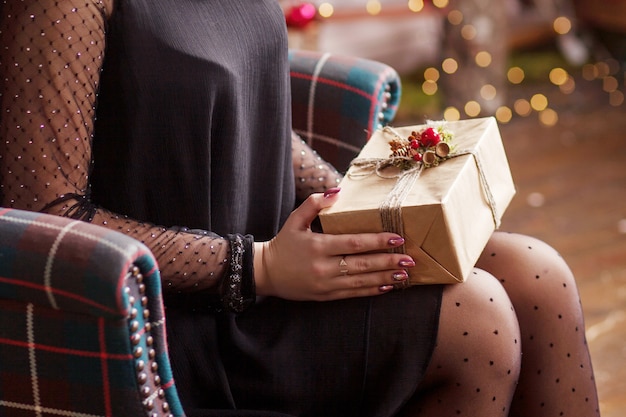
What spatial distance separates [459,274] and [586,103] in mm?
2944

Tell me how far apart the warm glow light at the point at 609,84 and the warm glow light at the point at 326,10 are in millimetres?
1323

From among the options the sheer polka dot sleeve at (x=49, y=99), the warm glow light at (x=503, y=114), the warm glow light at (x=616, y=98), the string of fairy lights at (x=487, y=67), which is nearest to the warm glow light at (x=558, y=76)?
the string of fairy lights at (x=487, y=67)

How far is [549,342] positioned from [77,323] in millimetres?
661

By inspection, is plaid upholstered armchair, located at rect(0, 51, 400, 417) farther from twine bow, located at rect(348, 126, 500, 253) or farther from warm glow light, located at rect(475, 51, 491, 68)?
warm glow light, located at rect(475, 51, 491, 68)

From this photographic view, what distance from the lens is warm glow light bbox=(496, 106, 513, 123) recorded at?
358 centimetres

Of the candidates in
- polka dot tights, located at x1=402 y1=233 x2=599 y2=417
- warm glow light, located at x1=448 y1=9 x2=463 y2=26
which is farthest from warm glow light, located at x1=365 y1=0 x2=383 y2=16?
polka dot tights, located at x1=402 y1=233 x2=599 y2=417

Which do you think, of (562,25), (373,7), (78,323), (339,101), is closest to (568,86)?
(562,25)

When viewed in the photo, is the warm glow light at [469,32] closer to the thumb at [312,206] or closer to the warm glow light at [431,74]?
the warm glow light at [431,74]

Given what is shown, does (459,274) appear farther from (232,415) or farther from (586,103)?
(586,103)

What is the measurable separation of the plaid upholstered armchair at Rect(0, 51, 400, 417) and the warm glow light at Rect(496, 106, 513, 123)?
2873mm

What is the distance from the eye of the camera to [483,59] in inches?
135

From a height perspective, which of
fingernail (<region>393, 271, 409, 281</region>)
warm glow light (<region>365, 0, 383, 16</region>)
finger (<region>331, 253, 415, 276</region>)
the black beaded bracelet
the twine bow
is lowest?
warm glow light (<region>365, 0, 383, 16</region>)

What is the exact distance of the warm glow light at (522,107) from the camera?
3.67 m

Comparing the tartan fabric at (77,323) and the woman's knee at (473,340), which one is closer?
the tartan fabric at (77,323)
